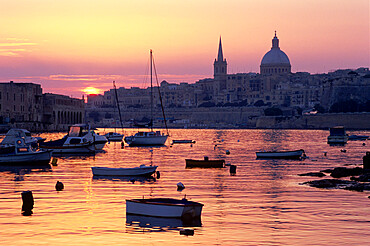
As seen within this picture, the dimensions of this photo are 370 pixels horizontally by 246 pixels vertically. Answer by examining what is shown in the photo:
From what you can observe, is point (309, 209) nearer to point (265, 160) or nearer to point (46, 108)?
point (265, 160)

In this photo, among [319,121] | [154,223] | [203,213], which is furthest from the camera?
[319,121]

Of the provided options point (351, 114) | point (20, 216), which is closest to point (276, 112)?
point (351, 114)

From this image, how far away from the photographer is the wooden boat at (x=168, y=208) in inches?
727

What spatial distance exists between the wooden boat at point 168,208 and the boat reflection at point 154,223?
13cm

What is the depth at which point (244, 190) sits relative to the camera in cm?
2711

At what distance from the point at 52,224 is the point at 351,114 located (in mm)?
138417

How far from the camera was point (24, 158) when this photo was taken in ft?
124

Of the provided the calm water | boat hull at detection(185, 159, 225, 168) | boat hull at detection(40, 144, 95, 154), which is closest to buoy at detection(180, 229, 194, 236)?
the calm water

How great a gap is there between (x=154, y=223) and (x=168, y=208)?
61 cm

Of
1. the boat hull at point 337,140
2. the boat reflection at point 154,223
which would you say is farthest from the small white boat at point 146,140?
the boat reflection at point 154,223

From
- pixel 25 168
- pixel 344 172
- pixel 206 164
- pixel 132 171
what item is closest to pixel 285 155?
pixel 206 164

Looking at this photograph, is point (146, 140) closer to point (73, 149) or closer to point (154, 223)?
point (73, 149)

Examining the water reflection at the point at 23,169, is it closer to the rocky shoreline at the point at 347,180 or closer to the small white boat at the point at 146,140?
the rocky shoreline at the point at 347,180

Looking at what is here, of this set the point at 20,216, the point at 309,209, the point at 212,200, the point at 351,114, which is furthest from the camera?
the point at 351,114
